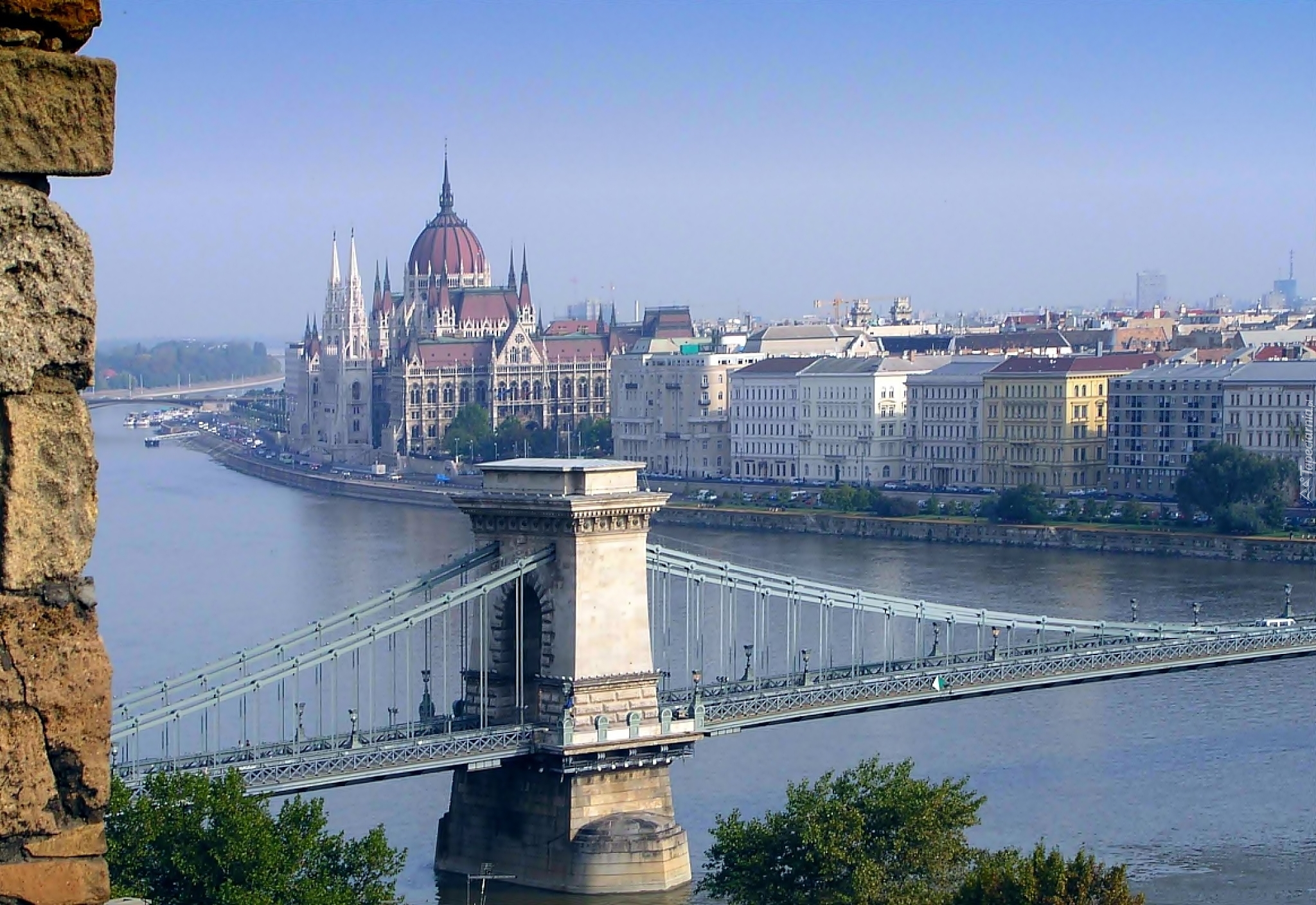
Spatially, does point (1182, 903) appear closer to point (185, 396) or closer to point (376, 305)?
point (376, 305)

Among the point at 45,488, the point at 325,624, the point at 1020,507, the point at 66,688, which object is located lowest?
the point at 1020,507

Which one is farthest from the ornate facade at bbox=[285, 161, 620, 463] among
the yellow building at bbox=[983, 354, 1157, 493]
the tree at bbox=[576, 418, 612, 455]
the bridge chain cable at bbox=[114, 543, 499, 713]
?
the bridge chain cable at bbox=[114, 543, 499, 713]

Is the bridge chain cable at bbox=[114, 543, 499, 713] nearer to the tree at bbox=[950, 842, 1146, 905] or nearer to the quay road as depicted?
the tree at bbox=[950, 842, 1146, 905]

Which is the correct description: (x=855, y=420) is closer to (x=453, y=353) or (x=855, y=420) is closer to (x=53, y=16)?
(x=453, y=353)

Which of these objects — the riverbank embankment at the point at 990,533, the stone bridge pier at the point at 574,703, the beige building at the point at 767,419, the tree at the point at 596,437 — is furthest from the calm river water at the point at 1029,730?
the tree at the point at 596,437

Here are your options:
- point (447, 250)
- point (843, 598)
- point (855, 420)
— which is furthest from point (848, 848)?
point (447, 250)

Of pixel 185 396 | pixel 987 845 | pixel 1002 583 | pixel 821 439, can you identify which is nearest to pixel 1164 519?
pixel 1002 583

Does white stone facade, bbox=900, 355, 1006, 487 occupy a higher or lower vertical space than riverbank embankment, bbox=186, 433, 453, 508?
higher
